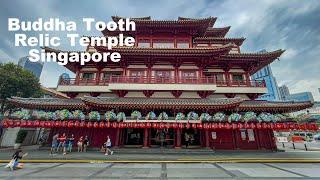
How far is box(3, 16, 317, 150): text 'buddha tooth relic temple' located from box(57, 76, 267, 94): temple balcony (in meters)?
0.10

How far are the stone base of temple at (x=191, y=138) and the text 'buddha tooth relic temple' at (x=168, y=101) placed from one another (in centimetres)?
10

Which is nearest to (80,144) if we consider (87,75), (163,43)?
(87,75)

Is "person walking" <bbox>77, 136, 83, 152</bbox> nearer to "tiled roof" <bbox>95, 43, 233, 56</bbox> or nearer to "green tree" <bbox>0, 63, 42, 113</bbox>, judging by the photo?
"tiled roof" <bbox>95, 43, 233, 56</bbox>

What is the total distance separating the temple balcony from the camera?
18.9 metres

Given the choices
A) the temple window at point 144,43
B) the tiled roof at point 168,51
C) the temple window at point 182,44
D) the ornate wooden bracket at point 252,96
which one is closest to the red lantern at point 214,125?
the ornate wooden bracket at point 252,96

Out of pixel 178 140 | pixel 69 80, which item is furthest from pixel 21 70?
pixel 178 140

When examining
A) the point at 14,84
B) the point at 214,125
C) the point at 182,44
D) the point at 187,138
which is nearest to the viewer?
the point at 214,125

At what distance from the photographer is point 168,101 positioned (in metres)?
17.9

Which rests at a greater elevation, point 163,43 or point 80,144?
point 163,43

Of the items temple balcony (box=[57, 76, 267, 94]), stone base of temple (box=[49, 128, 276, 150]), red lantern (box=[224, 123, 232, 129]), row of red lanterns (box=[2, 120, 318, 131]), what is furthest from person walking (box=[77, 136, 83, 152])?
red lantern (box=[224, 123, 232, 129])

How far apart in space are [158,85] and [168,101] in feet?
7.32

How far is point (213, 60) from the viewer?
20297 millimetres

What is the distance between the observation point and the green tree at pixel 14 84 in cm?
2611

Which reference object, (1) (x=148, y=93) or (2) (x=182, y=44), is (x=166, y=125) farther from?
(2) (x=182, y=44)
